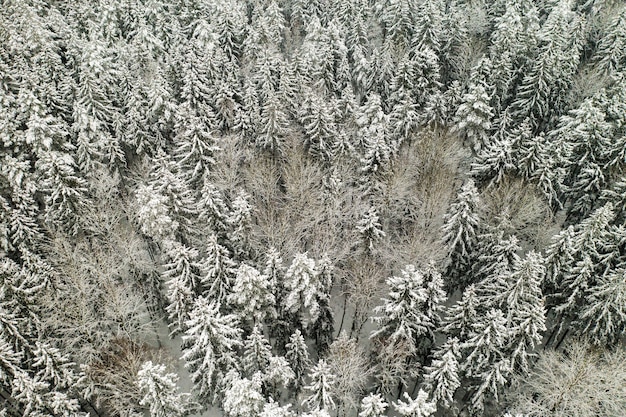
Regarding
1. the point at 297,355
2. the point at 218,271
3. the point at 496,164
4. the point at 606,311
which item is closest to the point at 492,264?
the point at 606,311

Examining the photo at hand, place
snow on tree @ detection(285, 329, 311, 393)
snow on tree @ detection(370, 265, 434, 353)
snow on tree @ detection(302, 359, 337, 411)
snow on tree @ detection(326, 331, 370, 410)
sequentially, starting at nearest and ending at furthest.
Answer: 1. snow on tree @ detection(302, 359, 337, 411)
2. snow on tree @ detection(370, 265, 434, 353)
3. snow on tree @ detection(326, 331, 370, 410)
4. snow on tree @ detection(285, 329, 311, 393)

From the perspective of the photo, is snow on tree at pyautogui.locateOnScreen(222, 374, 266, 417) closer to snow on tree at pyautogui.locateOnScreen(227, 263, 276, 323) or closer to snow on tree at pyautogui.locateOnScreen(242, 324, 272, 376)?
snow on tree at pyautogui.locateOnScreen(242, 324, 272, 376)

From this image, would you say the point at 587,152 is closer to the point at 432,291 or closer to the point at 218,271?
the point at 432,291

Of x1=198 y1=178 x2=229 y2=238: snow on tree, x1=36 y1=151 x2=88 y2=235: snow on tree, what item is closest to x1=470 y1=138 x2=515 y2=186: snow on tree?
x1=198 y1=178 x2=229 y2=238: snow on tree

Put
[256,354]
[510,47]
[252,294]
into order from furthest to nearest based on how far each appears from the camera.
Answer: [510,47]
[252,294]
[256,354]

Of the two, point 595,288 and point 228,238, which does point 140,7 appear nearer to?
point 228,238

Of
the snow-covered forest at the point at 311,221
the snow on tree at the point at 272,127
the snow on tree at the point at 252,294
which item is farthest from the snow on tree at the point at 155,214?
the snow on tree at the point at 272,127
